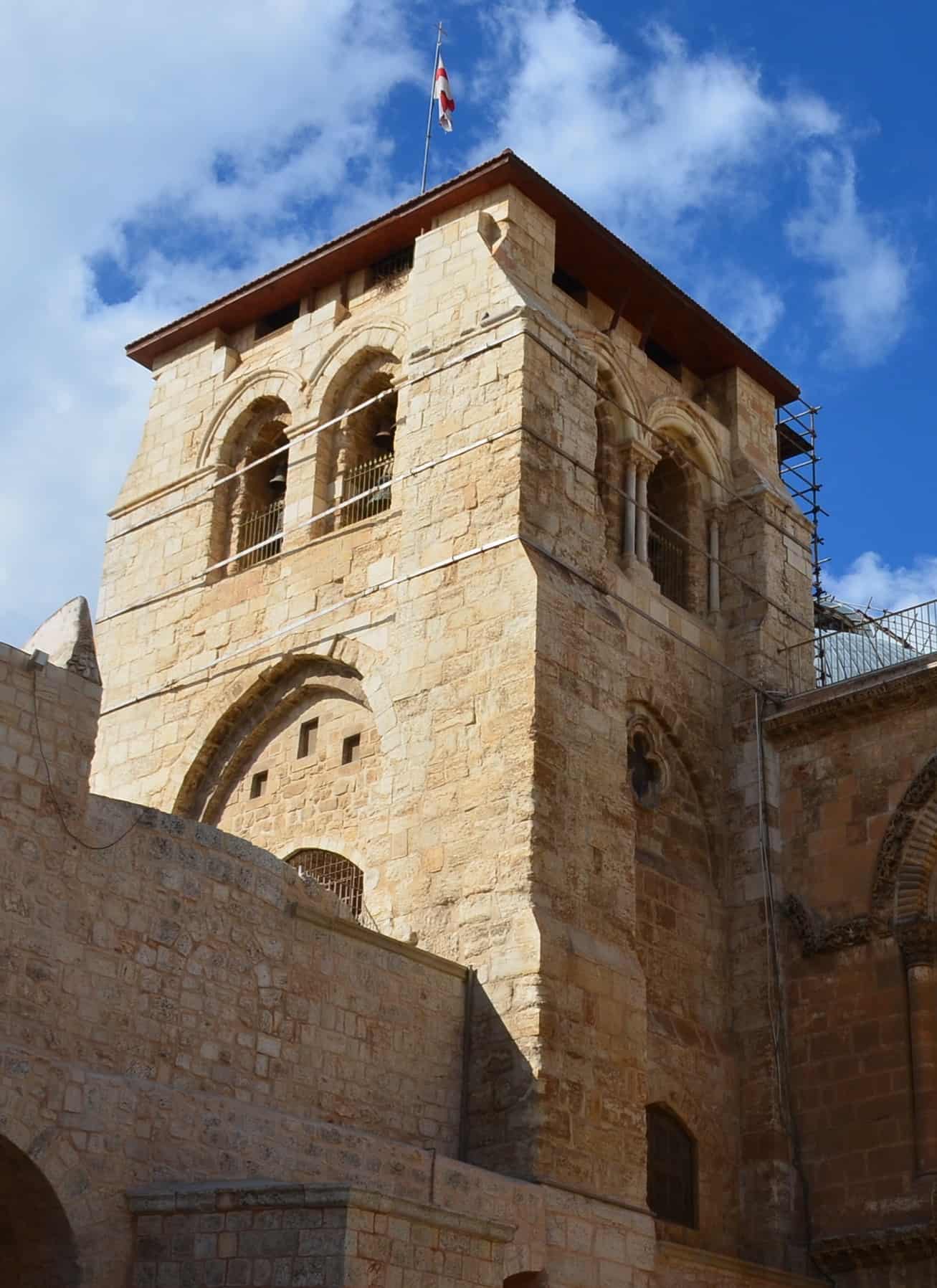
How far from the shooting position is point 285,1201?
10555mm

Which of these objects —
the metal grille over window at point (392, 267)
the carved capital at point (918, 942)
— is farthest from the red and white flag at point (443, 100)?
the carved capital at point (918, 942)

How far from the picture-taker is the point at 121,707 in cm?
1927

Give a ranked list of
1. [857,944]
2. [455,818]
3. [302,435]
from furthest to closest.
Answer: [302,435], [857,944], [455,818]

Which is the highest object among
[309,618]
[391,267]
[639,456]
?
[391,267]

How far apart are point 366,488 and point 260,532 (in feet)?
4.43

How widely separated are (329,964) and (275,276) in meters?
8.96

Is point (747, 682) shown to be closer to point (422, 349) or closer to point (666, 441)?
point (666, 441)

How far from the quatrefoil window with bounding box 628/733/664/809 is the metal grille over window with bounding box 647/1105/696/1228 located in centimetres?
281

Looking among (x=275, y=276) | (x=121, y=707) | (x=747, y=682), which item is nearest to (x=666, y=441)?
(x=747, y=682)

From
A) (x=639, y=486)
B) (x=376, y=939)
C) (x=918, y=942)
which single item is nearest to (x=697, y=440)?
(x=639, y=486)

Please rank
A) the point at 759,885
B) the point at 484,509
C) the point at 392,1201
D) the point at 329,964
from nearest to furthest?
1. the point at 392,1201
2. the point at 329,964
3. the point at 484,509
4. the point at 759,885

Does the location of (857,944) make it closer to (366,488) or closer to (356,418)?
(366,488)

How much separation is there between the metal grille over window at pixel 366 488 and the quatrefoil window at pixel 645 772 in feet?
11.1

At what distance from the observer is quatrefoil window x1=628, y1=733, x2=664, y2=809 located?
17.4m
